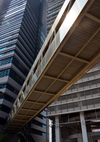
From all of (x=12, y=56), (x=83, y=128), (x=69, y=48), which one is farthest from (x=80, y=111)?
(x=12, y=56)

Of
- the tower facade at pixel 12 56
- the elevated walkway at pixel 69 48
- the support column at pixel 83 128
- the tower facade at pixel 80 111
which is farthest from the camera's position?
the tower facade at pixel 12 56

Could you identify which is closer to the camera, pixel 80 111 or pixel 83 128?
pixel 83 128

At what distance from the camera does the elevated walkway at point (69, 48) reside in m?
7.14

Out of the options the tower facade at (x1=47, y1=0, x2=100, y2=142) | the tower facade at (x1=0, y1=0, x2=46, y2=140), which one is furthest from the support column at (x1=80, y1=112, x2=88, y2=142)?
the tower facade at (x1=0, y1=0, x2=46, y2=140)

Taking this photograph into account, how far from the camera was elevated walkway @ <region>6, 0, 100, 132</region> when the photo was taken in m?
7.14

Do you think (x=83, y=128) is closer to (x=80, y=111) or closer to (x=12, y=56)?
(x=80, y=111)

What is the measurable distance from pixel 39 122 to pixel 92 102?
35.9 m

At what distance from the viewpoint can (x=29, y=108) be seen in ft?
63.3

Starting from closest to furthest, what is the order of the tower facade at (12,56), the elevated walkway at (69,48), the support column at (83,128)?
the elevated walkway at (69,48), the support column at (83,128), the tower facade at (12,56)

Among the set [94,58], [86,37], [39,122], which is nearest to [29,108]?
[94,58]

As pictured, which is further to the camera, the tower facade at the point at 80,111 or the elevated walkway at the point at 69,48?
the tower facade at the point at 80,111

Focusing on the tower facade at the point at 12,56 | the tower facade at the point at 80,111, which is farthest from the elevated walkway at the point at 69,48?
the tower facade at the point at 12,56

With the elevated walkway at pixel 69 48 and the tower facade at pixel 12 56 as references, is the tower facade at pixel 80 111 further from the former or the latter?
the elevated walkway at pixel 69 48

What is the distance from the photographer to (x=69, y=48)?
29.9ft
